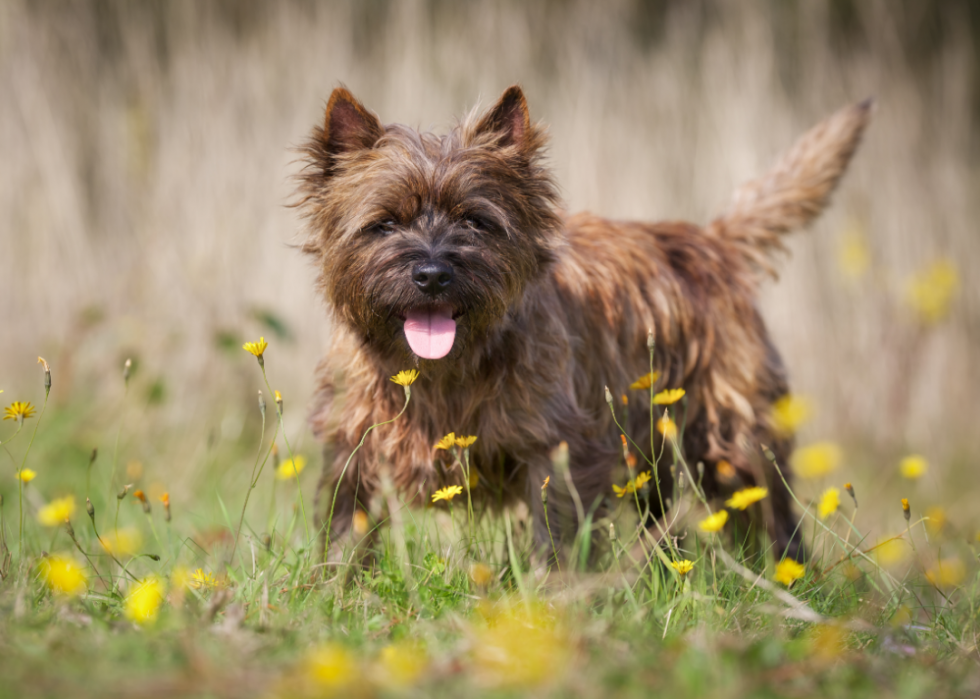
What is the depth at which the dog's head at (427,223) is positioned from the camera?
259cm

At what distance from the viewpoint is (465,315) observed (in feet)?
8.64

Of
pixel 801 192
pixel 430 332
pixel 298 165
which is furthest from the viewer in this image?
pixel 298 165

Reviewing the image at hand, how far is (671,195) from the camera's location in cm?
568

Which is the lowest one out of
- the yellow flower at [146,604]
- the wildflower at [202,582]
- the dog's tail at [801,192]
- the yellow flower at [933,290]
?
the wildflower at [202,582]

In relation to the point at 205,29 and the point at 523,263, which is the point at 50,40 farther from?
the point at 523,263

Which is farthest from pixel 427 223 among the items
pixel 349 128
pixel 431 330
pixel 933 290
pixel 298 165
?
pixel 933 290

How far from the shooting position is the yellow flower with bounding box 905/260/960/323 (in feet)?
19.4

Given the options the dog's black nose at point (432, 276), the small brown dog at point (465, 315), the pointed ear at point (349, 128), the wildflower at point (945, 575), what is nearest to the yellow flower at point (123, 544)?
the small brown dog at point (465, 315)

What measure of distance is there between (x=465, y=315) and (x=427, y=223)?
33 centimetres

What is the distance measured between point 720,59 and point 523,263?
3715mm

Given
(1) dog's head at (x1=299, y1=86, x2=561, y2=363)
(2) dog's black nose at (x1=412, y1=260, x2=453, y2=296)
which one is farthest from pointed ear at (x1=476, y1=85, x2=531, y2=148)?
(2) dog's black nose at (x1=412, y1=260, x2=453, y2=296)

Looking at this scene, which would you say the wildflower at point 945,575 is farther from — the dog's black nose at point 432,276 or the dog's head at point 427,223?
the dog's black nose at point 432,276

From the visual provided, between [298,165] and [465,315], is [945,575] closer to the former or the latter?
[465,315]

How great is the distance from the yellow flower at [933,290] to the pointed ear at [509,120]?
4301 mm
